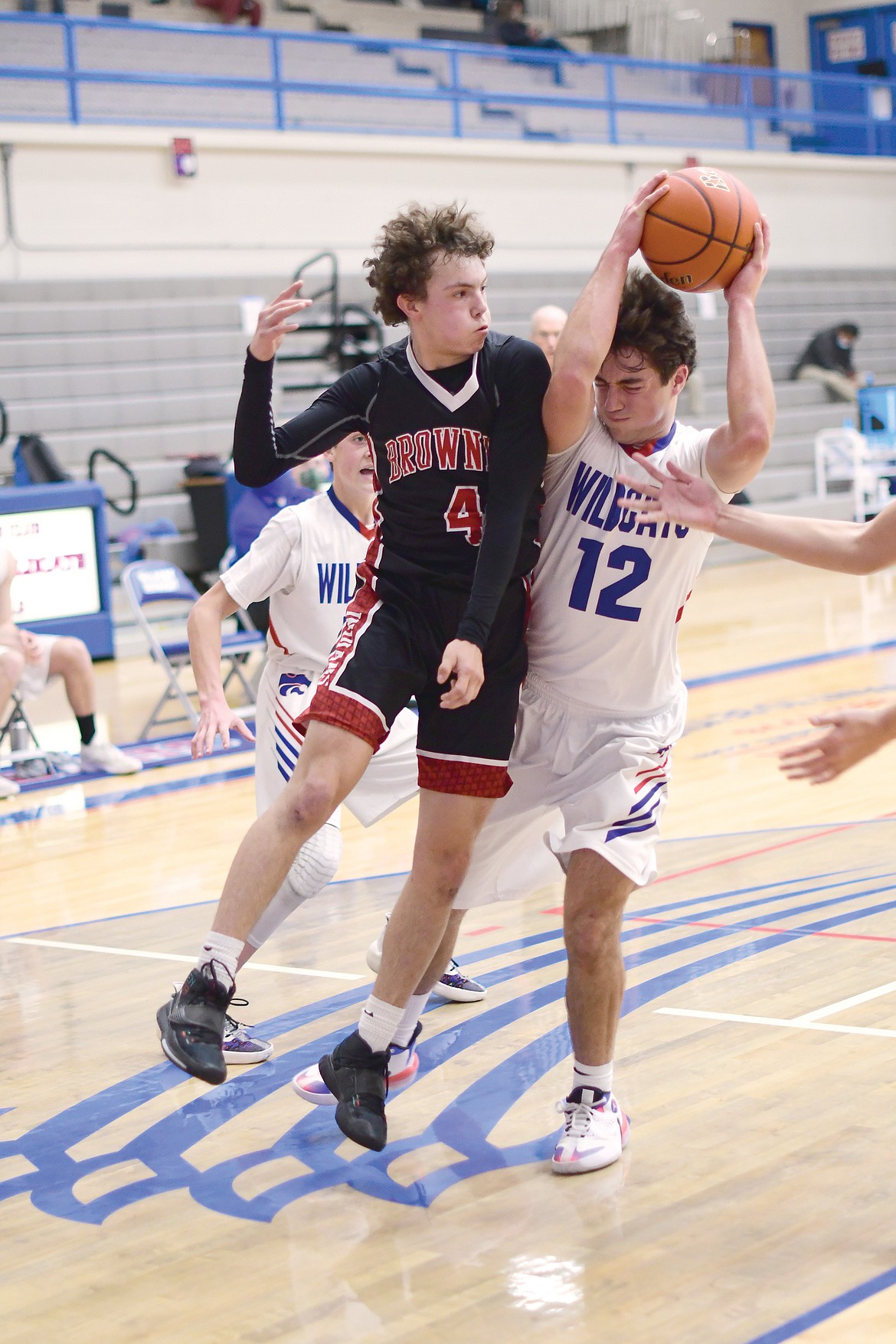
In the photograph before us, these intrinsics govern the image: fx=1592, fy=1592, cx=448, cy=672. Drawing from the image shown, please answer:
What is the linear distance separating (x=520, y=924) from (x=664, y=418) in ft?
7.32

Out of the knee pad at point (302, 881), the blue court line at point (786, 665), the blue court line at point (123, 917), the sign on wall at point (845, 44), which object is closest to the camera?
the knee pad at point (302, 881)

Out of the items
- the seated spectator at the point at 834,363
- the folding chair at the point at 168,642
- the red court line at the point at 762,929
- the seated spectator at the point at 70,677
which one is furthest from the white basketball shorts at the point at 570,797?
the seated spectator at the point at 834,363

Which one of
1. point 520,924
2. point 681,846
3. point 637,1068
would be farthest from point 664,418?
point 681,846

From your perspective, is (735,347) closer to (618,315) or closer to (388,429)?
(618,315)

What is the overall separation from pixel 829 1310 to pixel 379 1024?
1135mm

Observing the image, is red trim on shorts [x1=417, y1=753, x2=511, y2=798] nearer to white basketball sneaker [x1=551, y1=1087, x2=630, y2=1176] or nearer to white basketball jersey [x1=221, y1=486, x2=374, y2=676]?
white basketball sneaker [x1=551, y1=1087, x2=630, y2=1176]

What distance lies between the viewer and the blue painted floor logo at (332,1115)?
10.4 feet

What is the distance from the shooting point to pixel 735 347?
3.16 metres

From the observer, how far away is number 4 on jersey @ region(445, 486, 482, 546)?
10.7 ft

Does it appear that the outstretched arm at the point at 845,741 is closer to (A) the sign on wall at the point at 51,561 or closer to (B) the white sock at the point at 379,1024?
(B) the white sock at the point at 379,1024

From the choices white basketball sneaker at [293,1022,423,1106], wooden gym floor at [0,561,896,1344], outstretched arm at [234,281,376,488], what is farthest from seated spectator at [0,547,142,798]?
outstretched arm at [234,281,376,488]

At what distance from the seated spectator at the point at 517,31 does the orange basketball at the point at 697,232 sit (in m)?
19.2

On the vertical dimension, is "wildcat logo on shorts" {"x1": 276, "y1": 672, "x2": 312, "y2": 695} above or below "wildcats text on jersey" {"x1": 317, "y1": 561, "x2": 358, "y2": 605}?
below

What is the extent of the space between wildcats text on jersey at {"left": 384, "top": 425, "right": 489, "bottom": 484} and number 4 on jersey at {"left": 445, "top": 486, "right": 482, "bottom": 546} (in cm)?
5
